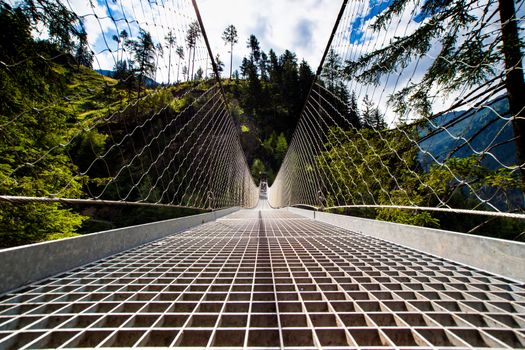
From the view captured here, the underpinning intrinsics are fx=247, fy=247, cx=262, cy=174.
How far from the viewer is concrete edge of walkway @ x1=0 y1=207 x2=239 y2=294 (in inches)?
27.7

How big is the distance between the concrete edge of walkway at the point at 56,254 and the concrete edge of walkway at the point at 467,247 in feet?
4.89

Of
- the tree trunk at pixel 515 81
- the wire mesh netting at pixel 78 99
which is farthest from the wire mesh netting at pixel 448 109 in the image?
the wire mesh netting at pixel 78 99

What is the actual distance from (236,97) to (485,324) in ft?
122

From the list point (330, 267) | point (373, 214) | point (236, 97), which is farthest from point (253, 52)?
point (330, 267)

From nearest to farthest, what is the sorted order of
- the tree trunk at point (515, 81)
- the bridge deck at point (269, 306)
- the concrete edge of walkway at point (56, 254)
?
the bridge deck at point (269, 306), the concrete edge of walkway at point (56, 254), the tree trunk at point (515, 81)

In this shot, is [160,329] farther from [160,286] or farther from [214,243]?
[214,243]

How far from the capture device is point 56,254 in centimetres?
88

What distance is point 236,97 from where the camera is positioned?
35.6 metres

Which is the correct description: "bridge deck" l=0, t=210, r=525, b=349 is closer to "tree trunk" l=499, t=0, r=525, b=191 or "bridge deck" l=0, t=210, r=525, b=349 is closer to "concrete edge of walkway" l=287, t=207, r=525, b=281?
"concrete edge of walkway" l=287, t=207, r=525, b=281

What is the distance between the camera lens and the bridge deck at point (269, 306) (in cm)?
48

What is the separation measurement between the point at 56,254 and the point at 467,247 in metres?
1.52

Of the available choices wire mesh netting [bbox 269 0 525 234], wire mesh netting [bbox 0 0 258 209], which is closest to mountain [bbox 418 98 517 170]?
wire mesh netting [bbox 269 0 525 234]

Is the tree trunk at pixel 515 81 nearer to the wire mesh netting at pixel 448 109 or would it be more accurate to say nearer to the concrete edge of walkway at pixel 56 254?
the wire mesh netting at pixel 448 109

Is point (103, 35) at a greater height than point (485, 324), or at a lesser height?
greater
